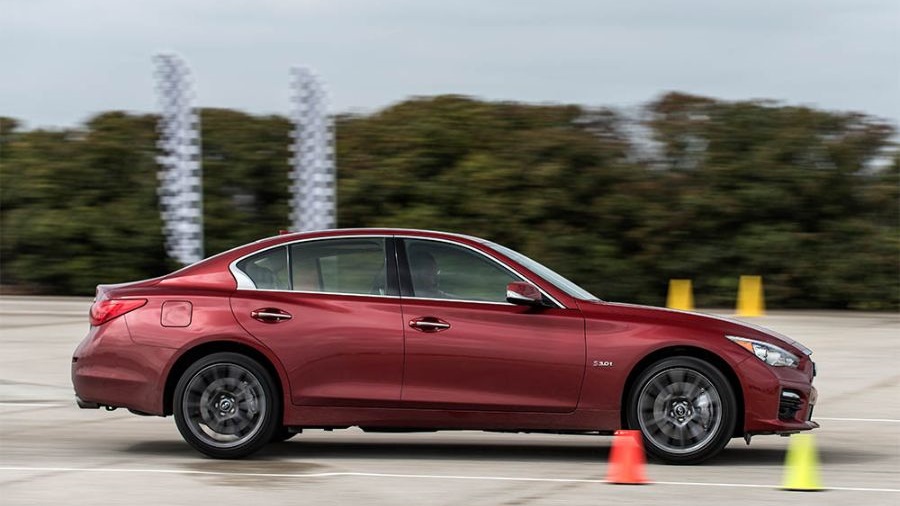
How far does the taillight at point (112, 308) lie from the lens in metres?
9.40

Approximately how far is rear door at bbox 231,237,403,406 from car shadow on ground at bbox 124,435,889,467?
0.61 metres

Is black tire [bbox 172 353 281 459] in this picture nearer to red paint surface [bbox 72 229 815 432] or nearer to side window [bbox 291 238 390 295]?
red paint surface [bbox 72 229 815 432]

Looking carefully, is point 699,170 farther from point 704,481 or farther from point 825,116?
point 704,481

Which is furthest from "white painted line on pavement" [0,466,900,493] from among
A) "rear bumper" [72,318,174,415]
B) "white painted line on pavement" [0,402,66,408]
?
"white painted line on pavement" [0,402,66,408]

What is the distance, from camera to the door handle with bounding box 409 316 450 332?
909 centimetres

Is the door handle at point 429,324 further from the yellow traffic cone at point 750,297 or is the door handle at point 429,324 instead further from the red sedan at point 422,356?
the yellow traffic cone at point 750,297

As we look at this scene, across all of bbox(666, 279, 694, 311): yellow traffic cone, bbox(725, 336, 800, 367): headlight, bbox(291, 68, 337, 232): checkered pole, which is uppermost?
bbox(291, 68, 337, 232): checkered pole

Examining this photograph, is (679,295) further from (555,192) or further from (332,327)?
(332,327)

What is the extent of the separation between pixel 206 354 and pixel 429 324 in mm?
1528

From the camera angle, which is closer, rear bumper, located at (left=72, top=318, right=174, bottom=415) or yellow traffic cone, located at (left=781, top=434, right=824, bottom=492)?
yellow traffic cone, located at (left=781, top=434, right=824, bottom=492)

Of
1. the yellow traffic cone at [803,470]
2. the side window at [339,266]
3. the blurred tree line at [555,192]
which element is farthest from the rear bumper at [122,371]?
the blurred tree line at [555,192]

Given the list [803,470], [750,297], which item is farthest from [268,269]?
[750,297]

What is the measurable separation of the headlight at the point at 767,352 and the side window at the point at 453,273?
1.54 m

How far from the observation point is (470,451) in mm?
9875
